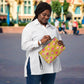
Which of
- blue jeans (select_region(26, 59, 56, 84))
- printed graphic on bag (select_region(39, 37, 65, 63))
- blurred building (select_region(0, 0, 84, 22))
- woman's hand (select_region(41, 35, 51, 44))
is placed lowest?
blurred building (select_region(0, 0, 84, 22))

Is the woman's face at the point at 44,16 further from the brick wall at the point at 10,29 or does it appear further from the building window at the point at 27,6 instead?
the building window at the point at 27,6

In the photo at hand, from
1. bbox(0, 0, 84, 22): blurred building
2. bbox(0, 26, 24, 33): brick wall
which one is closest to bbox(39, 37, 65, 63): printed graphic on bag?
bbox(0, 26, 24, 33): brick wall

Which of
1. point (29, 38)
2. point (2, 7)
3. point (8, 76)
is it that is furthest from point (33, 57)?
point (2, 7)

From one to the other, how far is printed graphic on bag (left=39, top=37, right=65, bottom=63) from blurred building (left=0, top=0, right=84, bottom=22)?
39.9 metres

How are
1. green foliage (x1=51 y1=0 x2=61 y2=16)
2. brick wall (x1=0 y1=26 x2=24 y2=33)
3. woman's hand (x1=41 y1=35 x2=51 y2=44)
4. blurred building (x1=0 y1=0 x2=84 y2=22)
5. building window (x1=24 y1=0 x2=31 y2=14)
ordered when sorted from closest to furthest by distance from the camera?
woman's hand (x1=41 y1=35 x2=51 y2=44)
brick wall (x1=0 y1=26 x2=24 y2=33)
green foliage (x1=51 y1=0 x2=61 y2=16)
blurred building (x1=0 y1=0 x2=84 y2=22)
building window (x1=24 y1=0 x2=31 y2=14)

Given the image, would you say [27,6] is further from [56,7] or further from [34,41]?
[34,41]

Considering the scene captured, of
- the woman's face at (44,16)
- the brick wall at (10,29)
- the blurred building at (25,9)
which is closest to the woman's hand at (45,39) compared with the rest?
the woman's face at (44,16)

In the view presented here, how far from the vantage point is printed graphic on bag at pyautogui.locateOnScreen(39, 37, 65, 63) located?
338cm

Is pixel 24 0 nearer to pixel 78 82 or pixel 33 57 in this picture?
pixel 78 82

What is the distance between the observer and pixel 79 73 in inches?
304

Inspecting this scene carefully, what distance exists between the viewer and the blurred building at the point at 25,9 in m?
43.7

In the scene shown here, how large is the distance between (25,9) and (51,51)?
41928 millimetres

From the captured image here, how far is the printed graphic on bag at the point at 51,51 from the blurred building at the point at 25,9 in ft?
131

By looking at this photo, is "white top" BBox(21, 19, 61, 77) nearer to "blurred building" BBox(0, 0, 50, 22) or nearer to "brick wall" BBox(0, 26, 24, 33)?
"brick wall" BBox(0, 26, 24, 33)
